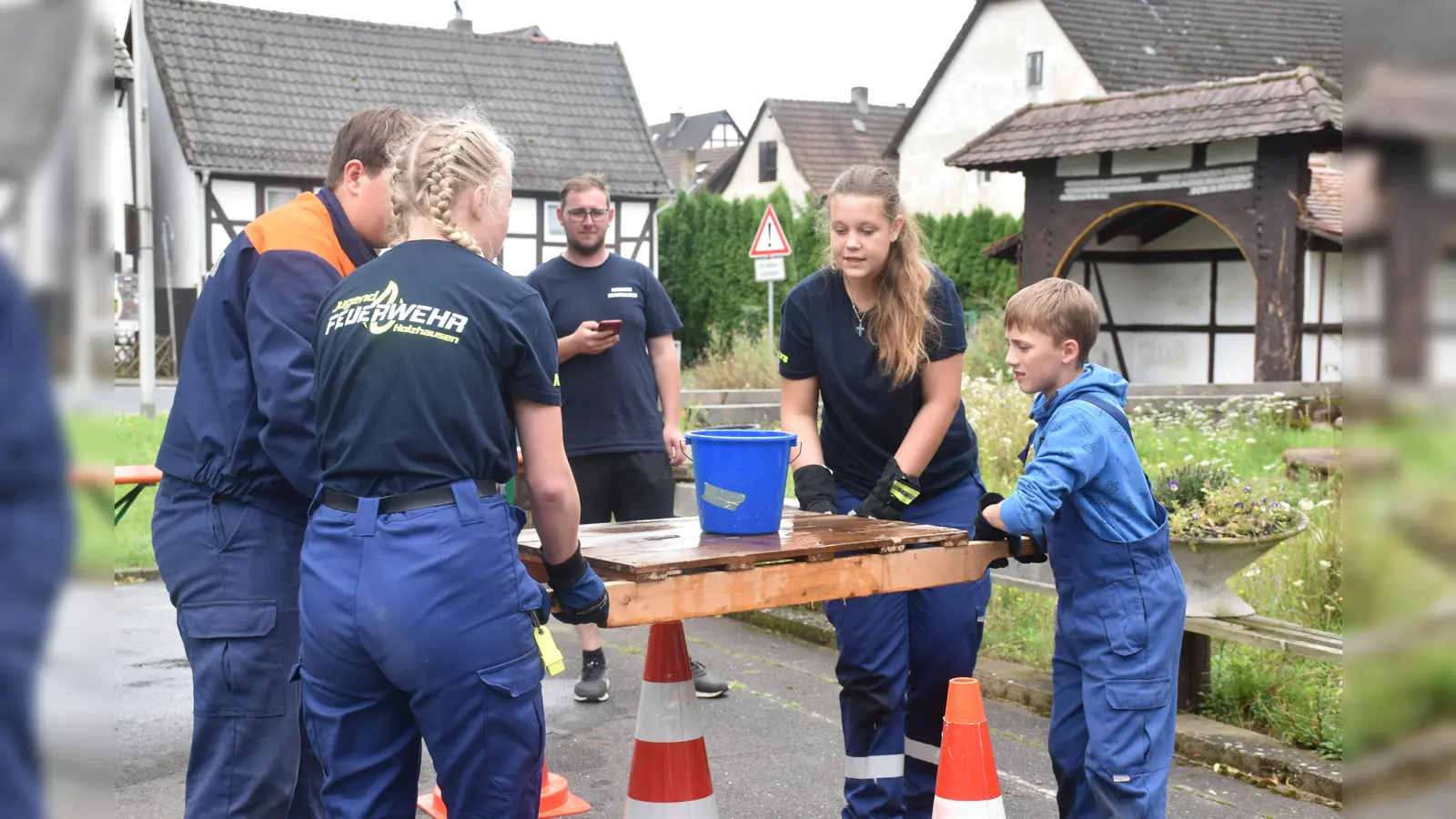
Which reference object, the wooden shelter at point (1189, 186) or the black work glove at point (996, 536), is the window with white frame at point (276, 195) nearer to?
the wooden shelter at point (1189, 186)

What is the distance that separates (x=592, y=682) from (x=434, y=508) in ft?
12.1

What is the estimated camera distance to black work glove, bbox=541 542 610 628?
269 centimetres

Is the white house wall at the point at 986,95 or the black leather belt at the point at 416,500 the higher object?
the white house wall at the point at 986,95

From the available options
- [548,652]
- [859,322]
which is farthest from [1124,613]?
[548,652]

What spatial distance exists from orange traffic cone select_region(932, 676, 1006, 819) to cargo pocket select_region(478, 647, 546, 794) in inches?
48.8

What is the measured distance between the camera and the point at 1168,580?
3.35m

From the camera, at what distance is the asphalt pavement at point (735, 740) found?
459 cm

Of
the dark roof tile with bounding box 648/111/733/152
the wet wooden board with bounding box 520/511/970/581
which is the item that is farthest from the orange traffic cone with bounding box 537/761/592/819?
the dark roof tile with bounding box 648/111/733/152

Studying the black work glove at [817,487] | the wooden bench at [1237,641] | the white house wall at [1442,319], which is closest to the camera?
the white house wall at [1442,319]

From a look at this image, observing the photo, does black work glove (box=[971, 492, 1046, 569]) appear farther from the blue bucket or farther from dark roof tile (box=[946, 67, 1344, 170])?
dark roof tile (box=[946, 67, 1344, 170])

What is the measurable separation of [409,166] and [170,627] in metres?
5.58

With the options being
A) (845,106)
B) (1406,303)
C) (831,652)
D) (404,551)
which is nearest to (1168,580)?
(404,551)

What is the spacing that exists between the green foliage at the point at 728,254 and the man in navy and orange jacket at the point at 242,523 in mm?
23054

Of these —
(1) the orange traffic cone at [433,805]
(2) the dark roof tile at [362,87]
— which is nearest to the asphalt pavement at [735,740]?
(1) the orange traffic cone at [433,805]
